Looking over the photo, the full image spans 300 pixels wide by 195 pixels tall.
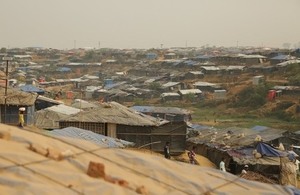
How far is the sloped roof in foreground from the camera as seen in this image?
11.6ft

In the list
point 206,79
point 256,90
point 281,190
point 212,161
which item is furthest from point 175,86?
point 281,190

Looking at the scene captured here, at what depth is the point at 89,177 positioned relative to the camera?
150 inches

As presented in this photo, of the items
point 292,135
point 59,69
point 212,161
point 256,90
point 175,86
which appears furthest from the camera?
point 59,69

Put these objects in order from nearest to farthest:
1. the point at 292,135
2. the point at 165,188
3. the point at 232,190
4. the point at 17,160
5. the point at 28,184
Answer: the point at 28,184
the point at 17,160
the point at 165,188
the point at 232,190
the point at 292,135

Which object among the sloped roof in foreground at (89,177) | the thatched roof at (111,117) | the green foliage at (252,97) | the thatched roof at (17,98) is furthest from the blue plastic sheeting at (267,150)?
the green foliage at (252,97)

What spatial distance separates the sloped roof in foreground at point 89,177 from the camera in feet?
11.6

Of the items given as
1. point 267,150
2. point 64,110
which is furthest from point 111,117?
point 267,150

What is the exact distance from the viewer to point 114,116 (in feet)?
53.0

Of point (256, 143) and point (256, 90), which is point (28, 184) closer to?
point (256, 143)

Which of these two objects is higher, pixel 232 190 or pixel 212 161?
pixel 232 190

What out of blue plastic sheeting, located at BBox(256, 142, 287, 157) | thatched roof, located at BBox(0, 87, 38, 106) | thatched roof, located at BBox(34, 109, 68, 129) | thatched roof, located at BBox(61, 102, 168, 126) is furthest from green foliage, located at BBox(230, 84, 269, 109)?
thatched roof, located at BBox(0, 87, 38, 106)

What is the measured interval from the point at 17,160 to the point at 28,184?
0.47 m

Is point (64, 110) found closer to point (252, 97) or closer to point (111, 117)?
point (111, 117)

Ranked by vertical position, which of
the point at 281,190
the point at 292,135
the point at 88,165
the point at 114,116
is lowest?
the point at 292,135
